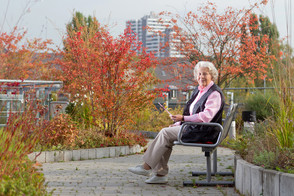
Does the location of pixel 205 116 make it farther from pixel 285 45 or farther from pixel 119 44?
pixel 119 44

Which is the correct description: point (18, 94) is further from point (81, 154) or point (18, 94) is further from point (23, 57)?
point (23, 57)

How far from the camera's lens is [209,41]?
1398 cm

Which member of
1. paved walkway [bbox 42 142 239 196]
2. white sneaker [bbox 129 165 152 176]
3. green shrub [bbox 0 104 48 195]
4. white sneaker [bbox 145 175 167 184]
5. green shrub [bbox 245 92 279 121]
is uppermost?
green shrub [bbox 245 92 279 121]

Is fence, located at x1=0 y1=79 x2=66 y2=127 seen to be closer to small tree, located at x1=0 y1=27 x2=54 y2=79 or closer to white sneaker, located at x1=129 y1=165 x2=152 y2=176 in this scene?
white sneaker, located at x1=129 y1=165 x2=152 y2=176

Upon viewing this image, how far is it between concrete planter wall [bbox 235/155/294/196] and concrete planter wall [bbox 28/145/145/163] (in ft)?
11.5

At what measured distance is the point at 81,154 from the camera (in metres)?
7.64

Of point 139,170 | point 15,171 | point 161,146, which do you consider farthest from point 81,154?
point 15,171

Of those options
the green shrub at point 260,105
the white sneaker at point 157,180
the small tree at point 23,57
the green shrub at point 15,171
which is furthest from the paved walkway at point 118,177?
the small tree at point 23,57

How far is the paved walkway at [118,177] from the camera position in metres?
4.89

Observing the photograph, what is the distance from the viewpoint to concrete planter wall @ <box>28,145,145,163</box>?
286 inches

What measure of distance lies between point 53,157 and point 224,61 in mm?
8181

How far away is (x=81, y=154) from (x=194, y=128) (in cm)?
311

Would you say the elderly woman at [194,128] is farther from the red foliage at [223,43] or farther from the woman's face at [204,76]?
the red foliage at [223,43]

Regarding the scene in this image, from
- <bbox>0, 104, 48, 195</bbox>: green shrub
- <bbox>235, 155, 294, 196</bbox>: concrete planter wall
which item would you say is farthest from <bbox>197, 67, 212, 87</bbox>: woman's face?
<bbox>0, 104, 48, 195</bbox>: green shrub
